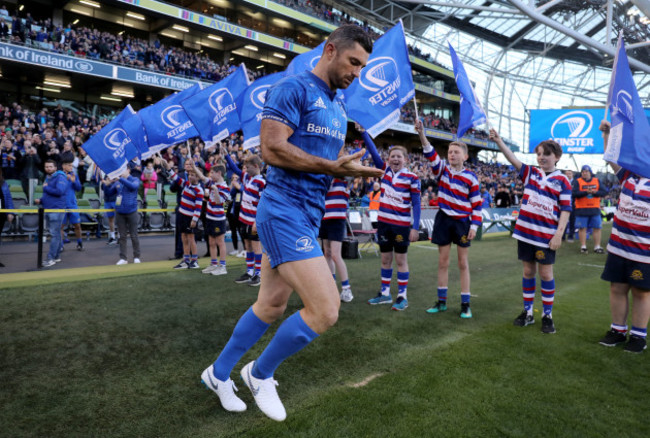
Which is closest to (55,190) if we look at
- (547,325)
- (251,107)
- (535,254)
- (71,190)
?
(71,190)

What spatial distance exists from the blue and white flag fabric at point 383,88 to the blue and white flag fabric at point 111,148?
515 cm

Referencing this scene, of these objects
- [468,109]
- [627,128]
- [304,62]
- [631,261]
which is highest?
[304,62]

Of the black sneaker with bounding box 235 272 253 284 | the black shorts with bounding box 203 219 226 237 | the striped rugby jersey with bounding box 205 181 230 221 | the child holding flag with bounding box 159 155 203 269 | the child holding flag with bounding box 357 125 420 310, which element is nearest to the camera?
the child holding flag with bounding box 357 125 420 310

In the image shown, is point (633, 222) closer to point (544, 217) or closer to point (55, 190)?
point (544, 217)

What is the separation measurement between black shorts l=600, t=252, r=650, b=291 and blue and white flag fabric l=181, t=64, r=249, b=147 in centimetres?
650

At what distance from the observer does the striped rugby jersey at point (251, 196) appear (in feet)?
22.7

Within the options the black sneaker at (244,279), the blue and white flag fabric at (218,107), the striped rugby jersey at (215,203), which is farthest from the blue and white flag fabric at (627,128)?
the blue and white flag fabric at (218,107)

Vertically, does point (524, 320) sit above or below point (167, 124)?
below

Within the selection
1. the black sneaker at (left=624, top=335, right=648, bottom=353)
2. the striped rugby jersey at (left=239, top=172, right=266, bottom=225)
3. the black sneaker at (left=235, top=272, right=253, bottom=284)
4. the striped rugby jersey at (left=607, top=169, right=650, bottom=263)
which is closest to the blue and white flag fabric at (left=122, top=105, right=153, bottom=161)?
the striped rugby jersey at (left=239, top=172, right=266, bottom=225)

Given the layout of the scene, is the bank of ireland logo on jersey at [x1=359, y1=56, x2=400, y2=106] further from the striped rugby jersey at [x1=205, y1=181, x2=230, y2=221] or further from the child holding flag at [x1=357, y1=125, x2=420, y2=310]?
the striped rugby jersey at [x1=205, y1=181, x2=230, y2=221]

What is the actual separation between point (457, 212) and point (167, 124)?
646 cm

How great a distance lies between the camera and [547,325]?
14.6 ft

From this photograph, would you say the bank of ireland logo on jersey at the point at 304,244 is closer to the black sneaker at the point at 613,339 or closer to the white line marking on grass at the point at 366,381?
the white line marking on grass at the point at 366,381

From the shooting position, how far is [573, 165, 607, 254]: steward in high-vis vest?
1086 cm
